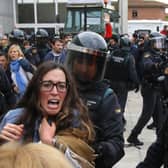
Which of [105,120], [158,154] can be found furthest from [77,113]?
[158,154]

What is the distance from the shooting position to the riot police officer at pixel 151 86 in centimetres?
730

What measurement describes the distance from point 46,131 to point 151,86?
5.25 metres

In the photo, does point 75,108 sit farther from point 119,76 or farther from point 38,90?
point 119,76

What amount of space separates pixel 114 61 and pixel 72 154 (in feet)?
19.9

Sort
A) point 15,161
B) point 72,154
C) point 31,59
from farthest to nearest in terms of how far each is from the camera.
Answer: point 31,59, point 72,154, point 15,161

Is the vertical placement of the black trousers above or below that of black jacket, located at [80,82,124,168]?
below

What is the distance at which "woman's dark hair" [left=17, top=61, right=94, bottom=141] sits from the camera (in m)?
2.40

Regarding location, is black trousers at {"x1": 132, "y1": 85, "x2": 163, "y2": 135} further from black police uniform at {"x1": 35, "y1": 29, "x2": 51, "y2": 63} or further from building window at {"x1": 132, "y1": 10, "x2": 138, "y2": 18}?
building window at {"x1": 132, "y1": 10, "x2": 138, "y2": 18}

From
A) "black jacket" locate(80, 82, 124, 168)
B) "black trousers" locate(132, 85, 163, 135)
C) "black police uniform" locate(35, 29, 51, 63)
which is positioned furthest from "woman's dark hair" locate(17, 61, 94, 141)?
"black police uniform" locate(35, 29, 51, 63)

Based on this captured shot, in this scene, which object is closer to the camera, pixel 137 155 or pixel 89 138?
pixel 89 138

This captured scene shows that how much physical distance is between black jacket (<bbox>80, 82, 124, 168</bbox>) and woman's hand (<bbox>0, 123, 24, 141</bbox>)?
0.58 m

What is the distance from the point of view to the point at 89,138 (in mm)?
2438

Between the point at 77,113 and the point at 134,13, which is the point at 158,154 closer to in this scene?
the point at 77,113

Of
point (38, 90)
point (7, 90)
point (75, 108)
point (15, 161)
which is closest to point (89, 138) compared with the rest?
point (75, 108)
